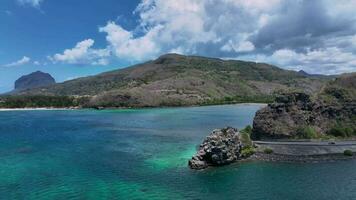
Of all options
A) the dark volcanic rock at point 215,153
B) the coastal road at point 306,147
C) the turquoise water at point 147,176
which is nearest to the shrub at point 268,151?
the coastal road at point 306,147

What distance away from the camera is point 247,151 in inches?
3337

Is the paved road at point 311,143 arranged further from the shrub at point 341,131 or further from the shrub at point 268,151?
the shrub at point 268,151

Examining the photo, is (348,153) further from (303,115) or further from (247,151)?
(247,151)

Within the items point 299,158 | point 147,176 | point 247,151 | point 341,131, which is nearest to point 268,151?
point 247,151

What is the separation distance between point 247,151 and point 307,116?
91.5 feet

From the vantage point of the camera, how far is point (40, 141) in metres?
116

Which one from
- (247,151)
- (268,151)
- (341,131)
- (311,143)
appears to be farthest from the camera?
(341,131)

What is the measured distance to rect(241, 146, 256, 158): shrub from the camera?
83469 mm

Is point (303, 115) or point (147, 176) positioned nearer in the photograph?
point (147, 176)

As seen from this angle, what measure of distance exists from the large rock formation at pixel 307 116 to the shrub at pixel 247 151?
45.8 ft

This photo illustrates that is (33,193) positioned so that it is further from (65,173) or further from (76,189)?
(65,173)

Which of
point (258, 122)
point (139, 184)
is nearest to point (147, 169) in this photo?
point (139, 184)

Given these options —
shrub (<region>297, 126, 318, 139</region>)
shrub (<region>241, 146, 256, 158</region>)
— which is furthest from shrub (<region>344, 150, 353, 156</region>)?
shrub (<region>241, 146, 256, 158</region>)

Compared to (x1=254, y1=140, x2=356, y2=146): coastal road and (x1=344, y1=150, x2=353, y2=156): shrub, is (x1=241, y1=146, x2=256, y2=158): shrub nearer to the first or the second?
(x1=254, y1=140, x2=356, y2=146): coastal road
